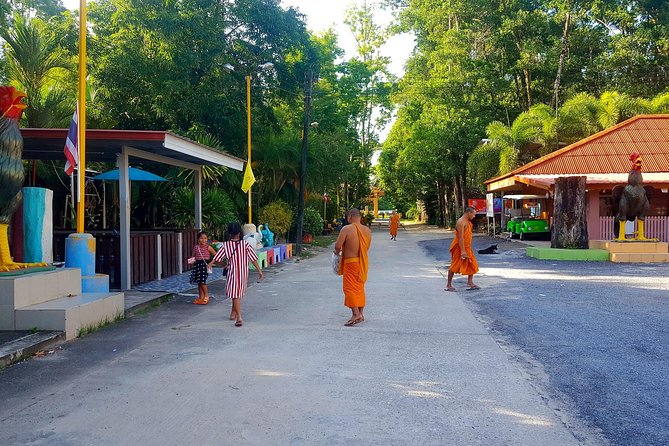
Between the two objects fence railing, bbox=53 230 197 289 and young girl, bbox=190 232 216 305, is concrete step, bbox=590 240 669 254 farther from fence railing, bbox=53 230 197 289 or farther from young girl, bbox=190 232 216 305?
young girl, bbox=190 232 216 305

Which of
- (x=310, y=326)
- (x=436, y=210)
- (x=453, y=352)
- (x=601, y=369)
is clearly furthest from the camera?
(x=436, y=210)

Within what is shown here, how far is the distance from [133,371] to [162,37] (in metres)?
18.6

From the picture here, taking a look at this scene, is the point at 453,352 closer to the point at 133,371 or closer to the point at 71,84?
the point at 133,371

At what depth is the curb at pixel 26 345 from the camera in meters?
6.11

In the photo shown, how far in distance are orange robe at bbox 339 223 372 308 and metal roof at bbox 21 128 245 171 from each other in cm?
457

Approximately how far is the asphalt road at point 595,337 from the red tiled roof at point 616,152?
33.6 ft

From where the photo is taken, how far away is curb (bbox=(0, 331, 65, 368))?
611 centimetres

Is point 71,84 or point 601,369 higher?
point 71,84

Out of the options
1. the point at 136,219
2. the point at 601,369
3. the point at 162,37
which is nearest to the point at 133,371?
the point at 601,369

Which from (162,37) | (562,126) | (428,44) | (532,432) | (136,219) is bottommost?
(532,432)

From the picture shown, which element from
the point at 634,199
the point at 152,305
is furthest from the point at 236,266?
the point at 634,199

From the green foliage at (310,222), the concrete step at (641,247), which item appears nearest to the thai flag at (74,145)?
the concrete step at (641,247)

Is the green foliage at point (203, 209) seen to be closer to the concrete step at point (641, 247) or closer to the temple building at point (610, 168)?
the temple building at point (610, 168)

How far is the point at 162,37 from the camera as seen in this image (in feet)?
71.9
